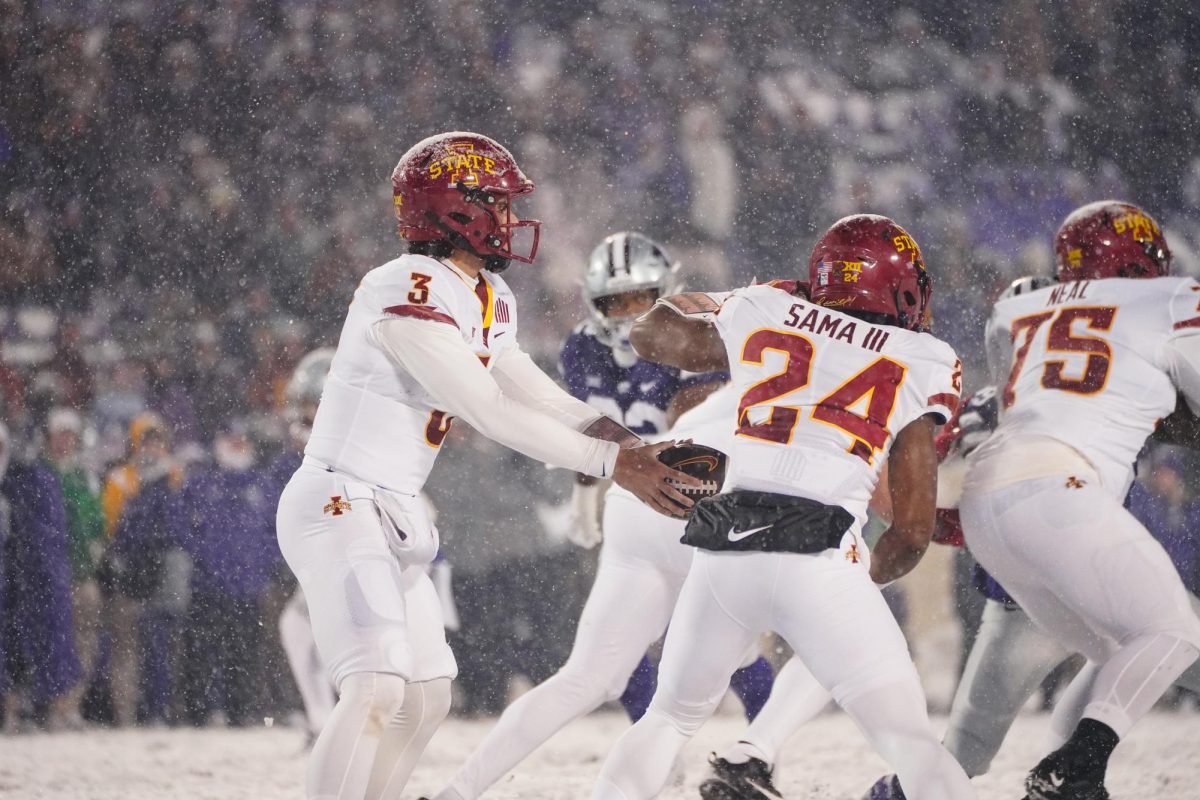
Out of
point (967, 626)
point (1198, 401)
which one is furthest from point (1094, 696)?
point (967, 626)

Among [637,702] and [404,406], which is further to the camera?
[637,702]

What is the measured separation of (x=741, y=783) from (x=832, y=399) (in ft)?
3.80

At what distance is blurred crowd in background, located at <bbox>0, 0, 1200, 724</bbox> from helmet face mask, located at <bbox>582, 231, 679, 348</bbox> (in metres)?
2.12

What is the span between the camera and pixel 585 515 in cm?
439

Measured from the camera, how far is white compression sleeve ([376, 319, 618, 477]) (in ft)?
8.50

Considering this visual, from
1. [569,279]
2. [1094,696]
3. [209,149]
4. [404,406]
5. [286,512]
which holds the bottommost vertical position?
[1094,696]

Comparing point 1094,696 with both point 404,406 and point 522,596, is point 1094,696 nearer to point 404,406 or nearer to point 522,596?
point 404,406

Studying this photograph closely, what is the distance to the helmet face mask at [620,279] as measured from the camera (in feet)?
13.5

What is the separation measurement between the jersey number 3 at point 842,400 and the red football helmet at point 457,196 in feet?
2.07

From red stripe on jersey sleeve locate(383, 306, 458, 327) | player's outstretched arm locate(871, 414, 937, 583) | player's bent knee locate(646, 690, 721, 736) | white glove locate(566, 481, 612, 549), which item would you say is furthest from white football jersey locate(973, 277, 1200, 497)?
white glove locate(566, 481, 612, 549)

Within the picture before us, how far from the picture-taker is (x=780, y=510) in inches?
98.4

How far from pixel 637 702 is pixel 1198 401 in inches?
75.6

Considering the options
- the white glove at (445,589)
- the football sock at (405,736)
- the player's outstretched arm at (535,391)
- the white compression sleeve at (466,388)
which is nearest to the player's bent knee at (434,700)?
the football sock at (405,736)

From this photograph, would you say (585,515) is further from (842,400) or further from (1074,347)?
(842,400)
